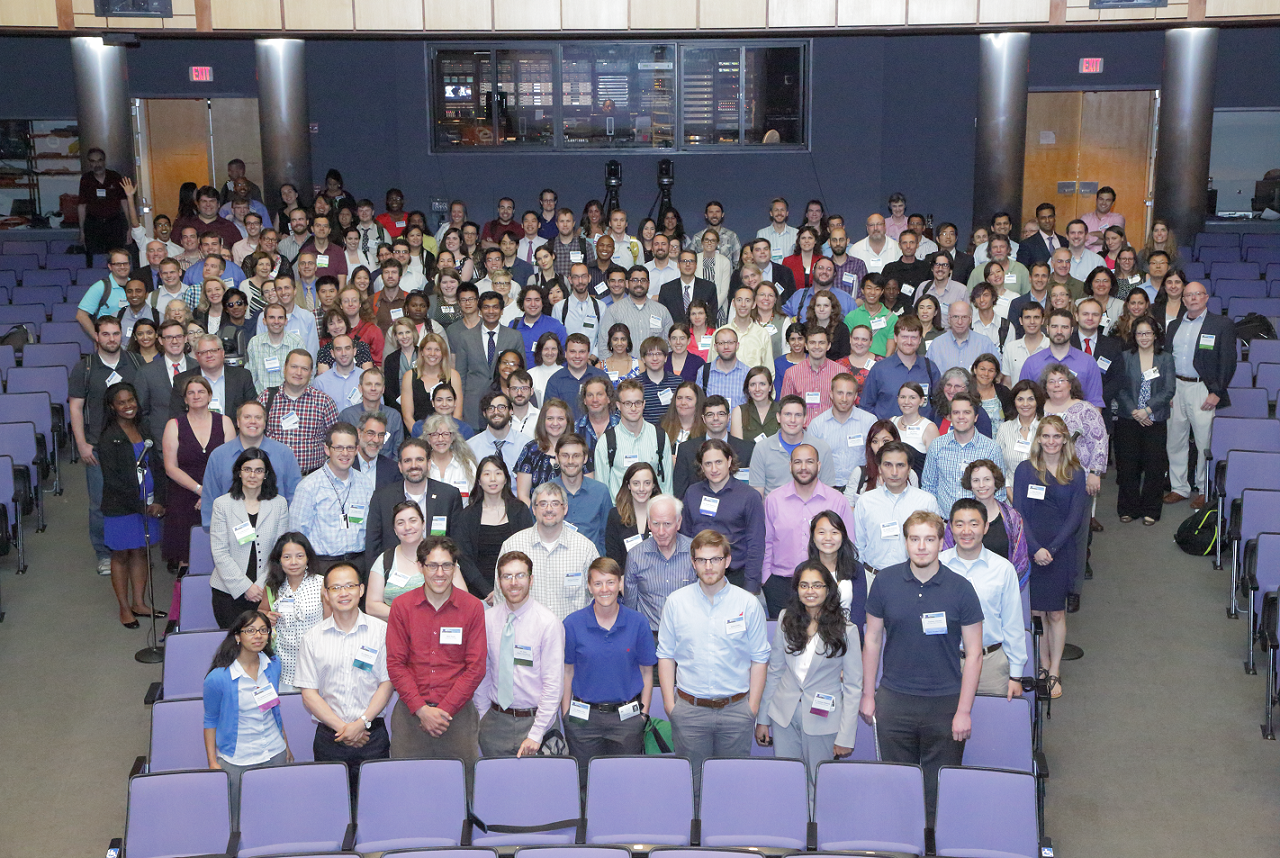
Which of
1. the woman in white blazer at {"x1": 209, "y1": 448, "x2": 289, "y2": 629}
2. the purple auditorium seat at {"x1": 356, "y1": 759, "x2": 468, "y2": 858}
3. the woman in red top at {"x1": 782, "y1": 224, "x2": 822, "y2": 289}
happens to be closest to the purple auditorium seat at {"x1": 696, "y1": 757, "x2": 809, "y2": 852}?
the purple auditorium seat at {"x1": 356, "y1": 759, "x2": 468, "y2": 858}

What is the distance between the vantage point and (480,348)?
7.41 meters

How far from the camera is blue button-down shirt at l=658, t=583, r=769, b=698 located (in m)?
4.56

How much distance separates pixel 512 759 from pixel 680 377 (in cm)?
287

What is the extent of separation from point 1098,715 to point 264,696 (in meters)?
3.73

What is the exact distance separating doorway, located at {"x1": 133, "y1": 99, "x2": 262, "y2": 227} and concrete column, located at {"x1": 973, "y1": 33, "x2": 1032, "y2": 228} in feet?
27.1

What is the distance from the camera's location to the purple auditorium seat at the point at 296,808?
425 cm

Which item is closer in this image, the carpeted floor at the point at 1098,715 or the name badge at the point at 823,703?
the name badge at the point at 823,703

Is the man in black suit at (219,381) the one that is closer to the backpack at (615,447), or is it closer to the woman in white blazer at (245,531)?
the woman in white blazer at (245,531)

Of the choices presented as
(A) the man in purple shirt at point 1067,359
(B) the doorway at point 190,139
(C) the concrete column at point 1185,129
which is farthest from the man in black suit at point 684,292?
(B) the doorway at point 190,139

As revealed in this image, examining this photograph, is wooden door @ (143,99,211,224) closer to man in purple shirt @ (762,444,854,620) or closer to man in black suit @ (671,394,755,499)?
man in black suit @ (671,394,755,499)

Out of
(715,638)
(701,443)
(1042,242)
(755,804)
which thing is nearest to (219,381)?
(701,443)

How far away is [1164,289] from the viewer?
7.82m

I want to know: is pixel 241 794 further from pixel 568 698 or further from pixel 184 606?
pixel 184 606

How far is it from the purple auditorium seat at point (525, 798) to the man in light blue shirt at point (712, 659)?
1.68ft
